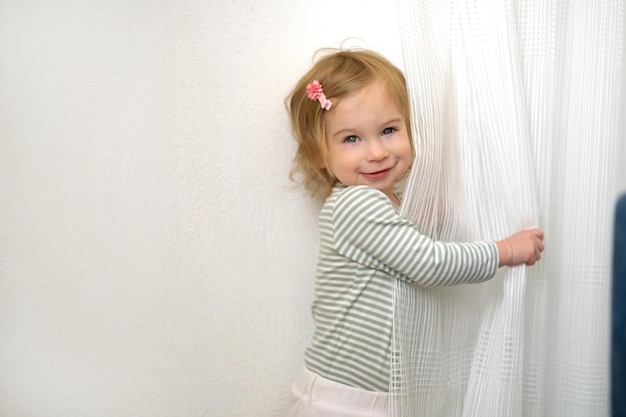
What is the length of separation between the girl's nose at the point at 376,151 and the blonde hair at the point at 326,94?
A: 6cm

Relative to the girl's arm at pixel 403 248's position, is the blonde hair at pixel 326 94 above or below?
above

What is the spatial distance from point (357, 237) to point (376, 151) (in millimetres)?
133

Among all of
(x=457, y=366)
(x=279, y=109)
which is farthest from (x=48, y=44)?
(x=457, y=366)

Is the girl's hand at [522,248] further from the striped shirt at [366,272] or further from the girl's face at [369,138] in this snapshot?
the girl's face at [369,138]

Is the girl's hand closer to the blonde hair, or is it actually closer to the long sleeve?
the long sleeve

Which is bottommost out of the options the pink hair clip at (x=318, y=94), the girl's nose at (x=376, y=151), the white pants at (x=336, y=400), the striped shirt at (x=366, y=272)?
the white pants at (x=336, y=400)

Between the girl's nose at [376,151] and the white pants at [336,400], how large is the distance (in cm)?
35

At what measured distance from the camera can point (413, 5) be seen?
3.11 ft

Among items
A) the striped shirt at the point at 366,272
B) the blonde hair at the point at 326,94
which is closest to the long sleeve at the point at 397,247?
the striped shirt at the point at 366,272

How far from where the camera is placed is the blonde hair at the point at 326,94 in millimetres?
1051

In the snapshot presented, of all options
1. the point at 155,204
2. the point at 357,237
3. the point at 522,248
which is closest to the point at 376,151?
the point at 357,237

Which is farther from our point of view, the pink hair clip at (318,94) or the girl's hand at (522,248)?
the pink hair clip at (318,94)

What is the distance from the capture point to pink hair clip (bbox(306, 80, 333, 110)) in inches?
41.3

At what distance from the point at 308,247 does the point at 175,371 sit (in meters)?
0.30
